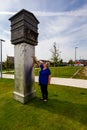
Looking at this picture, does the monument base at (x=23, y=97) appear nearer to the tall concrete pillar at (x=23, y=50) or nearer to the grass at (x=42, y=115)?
the tall concrete pillar at (x=23, y=50)

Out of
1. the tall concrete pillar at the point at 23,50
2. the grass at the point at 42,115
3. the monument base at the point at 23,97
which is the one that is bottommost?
the grass at the point at 42,115

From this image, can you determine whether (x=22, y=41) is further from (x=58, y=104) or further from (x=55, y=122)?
(x=55, y=122)

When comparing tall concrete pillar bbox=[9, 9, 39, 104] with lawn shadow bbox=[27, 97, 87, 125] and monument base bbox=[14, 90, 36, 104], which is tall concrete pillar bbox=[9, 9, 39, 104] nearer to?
monument base bbox=[14, 90, 36, 104]

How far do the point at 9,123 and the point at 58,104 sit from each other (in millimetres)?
1868

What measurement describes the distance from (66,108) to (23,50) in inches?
96.4

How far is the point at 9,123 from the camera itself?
3711 millimetres

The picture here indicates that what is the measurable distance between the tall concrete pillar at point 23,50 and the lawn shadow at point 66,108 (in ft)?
1.86

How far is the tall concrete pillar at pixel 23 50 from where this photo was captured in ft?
15.9

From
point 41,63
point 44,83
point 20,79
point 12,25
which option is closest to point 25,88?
point 20,79

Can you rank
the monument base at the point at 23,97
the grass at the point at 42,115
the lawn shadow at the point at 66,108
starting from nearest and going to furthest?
the grass at the point at 42,115 → the lawn shadow at the point at 66,108 → the monument base at the point at 23,97

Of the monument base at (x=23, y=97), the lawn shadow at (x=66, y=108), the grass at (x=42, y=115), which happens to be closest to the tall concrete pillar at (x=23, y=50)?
Answer: the monument base at (x=23, y=97)

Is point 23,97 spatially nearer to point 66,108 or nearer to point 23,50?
point 66,108

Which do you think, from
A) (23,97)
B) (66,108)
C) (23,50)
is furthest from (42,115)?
(23,50)

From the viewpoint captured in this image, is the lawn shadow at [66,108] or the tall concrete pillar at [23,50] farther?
the tall concrete pillar at [23,50]
